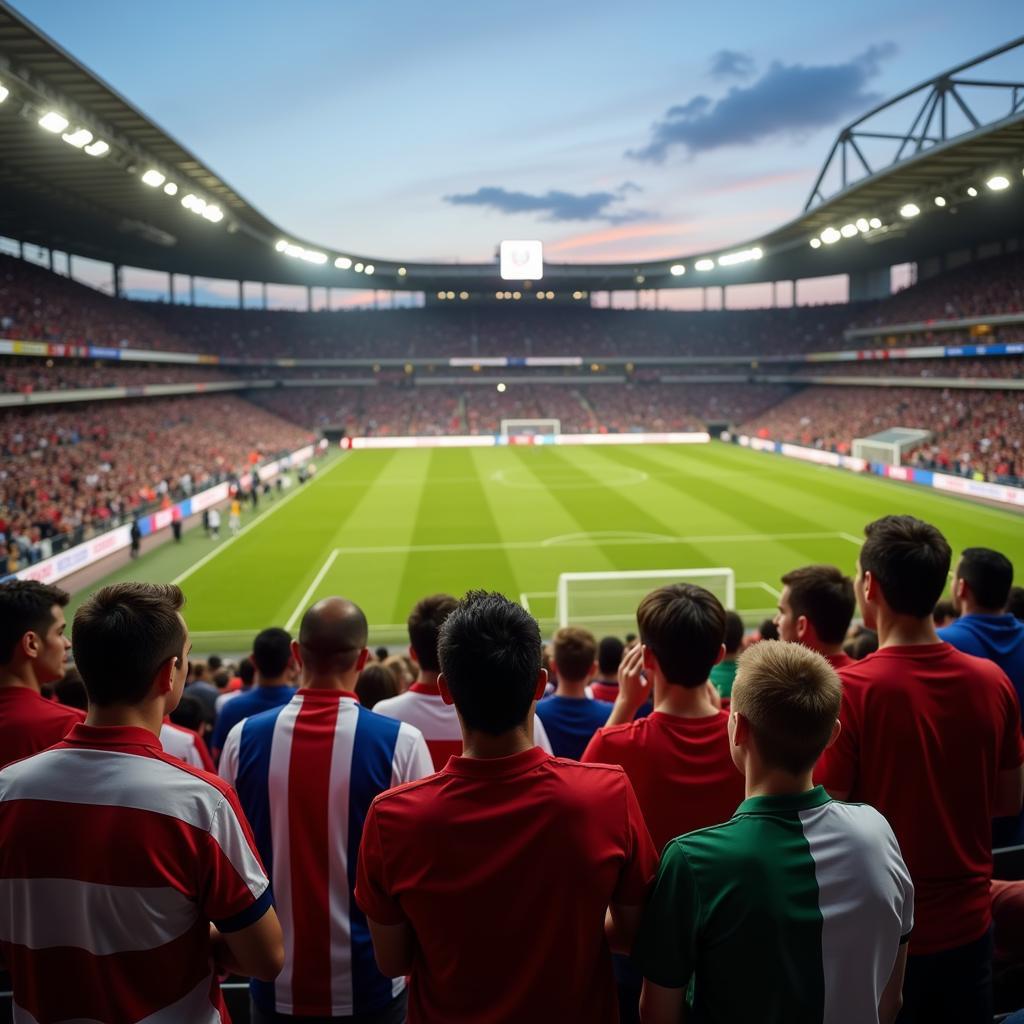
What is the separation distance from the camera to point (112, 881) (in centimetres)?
257

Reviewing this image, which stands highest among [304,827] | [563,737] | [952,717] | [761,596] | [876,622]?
[876,622]

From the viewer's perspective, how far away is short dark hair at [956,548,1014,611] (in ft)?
16.7

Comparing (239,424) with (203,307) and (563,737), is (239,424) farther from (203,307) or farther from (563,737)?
(563,737)

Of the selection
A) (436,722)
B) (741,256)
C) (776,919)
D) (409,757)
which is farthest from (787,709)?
(741,256)

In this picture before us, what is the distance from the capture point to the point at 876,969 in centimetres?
242

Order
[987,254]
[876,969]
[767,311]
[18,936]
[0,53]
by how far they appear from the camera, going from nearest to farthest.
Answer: [876,969], [18,936], [0,53], [987,254], [767,311]

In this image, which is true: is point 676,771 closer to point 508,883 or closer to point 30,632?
point 508,883

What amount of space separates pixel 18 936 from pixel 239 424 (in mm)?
60188

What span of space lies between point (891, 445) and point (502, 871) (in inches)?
1885

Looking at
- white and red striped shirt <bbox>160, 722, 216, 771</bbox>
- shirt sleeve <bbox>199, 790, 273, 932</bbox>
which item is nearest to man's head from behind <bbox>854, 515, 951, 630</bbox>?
shirt sleeve <bbox>199, 790, 273, 932</bbox>

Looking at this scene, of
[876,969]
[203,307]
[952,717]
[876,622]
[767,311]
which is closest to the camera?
[876,969]

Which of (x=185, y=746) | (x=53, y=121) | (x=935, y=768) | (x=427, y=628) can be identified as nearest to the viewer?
(x=935, y=768)

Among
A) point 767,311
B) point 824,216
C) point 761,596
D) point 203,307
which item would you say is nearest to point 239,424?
point 203,307

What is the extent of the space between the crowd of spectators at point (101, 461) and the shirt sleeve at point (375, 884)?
22494 millimetres
